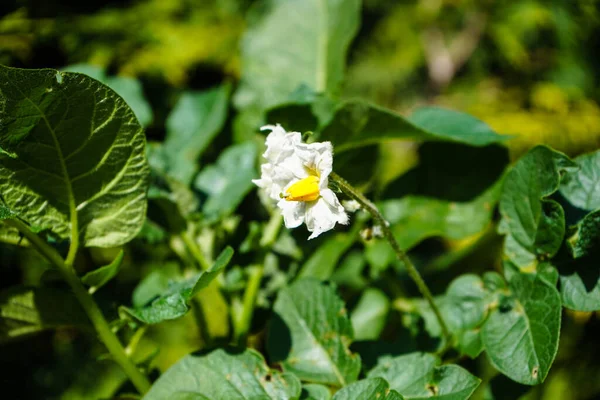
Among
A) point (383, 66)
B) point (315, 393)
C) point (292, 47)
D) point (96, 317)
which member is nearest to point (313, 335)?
point (315, 393)

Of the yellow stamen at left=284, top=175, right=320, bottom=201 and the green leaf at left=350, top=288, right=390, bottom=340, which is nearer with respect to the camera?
the yellow stamen at left=284, top=175, right=320, bottom=201

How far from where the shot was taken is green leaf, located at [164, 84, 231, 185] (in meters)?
1.26

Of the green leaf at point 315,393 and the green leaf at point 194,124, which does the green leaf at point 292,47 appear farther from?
the green leaf at point 315,393

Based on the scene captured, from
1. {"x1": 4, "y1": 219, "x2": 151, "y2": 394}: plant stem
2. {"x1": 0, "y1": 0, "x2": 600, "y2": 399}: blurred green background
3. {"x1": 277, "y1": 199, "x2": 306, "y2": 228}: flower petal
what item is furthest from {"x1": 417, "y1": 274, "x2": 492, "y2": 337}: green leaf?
{"x1": 4, "y1": 219, "x2": 151, "y2": 394}: plant stem

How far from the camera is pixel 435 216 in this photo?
1.12 m

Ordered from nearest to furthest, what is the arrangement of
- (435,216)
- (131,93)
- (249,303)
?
(249,303) < (435,216) < (131,93)

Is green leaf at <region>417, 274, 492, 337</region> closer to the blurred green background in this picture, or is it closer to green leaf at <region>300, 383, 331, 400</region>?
the blurred green background

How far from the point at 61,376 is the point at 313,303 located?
661 millimetres

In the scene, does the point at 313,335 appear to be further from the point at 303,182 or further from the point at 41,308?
the point at 41,308

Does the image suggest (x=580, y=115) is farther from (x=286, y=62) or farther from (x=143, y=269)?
(x=143, y=269)

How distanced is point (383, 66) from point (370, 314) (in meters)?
1.25

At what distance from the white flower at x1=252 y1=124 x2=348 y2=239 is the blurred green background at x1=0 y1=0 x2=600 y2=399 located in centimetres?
42

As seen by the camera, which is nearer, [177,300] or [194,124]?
[177,300]

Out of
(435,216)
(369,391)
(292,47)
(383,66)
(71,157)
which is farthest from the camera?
(383,66)
